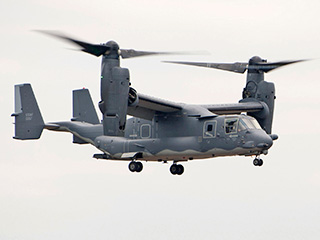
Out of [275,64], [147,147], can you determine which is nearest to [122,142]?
[147,147]

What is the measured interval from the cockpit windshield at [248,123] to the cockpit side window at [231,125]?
0.99ft

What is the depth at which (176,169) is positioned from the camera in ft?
198

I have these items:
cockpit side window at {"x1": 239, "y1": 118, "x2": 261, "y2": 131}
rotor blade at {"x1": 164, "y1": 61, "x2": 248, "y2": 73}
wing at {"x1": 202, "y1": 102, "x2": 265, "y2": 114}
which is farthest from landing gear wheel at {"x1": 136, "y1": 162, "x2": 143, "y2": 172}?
rotor blade at {"x1": 164, "y1": 61, "x2": 248, "y2": 73}

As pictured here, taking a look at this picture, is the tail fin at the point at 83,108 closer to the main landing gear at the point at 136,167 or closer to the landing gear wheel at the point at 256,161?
the main landing gear at the point at 136,167

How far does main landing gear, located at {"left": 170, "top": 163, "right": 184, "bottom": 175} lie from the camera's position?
6034cm

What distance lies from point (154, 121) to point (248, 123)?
5.30 m

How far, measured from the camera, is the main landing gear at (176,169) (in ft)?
198

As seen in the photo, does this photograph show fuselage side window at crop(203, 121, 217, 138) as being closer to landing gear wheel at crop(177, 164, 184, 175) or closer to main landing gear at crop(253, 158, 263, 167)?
main landing gear at crop(253, 158, 263, 167)

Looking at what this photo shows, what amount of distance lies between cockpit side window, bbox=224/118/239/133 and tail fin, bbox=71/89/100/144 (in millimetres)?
8647

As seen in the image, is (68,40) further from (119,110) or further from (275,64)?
(275,64)

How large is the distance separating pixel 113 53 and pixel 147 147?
6.95 m

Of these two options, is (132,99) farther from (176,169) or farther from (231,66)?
(231,66)

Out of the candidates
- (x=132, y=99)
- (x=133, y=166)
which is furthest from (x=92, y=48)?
(x=133, y=166)

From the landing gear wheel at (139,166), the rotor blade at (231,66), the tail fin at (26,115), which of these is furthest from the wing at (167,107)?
the tail fin at (26,115)
